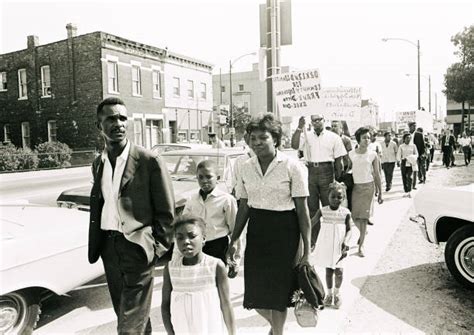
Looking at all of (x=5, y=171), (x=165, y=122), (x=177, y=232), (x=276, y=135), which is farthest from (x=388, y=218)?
(x=165, y=122)

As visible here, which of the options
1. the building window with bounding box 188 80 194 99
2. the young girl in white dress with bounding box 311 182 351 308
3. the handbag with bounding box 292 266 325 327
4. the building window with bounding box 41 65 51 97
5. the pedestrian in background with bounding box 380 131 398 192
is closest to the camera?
the handbag with bounding box 292 266 325 327

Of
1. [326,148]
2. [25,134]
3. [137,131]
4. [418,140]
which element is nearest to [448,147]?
[418,140]

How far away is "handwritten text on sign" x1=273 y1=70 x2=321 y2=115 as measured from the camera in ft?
23.9

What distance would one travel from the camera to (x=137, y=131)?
2948cm

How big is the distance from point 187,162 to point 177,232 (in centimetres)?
403

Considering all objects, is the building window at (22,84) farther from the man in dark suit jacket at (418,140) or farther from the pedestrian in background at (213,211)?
the pedestrian in background at (213,211)

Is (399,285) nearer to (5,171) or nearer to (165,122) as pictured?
(5,171)

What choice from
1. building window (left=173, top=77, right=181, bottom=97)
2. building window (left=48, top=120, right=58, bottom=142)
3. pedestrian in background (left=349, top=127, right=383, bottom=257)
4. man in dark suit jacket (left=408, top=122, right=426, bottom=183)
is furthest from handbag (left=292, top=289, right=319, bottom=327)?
building window (left=173, top=77, right=181, bottom=97)

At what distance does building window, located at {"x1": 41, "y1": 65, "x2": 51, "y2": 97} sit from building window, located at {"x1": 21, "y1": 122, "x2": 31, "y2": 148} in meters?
2.64

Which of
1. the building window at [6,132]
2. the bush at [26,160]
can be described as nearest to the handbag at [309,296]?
the bush at [26,160]

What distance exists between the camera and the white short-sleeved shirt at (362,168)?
677 centimetres

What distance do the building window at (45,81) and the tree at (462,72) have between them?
91.4 feet

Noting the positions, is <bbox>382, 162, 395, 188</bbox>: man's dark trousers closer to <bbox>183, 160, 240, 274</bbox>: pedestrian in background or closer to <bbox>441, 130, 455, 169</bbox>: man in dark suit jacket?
<bbox>441, 130, 455, 169</bbox>: man in dark suit jacket

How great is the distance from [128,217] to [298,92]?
16.5 ft
